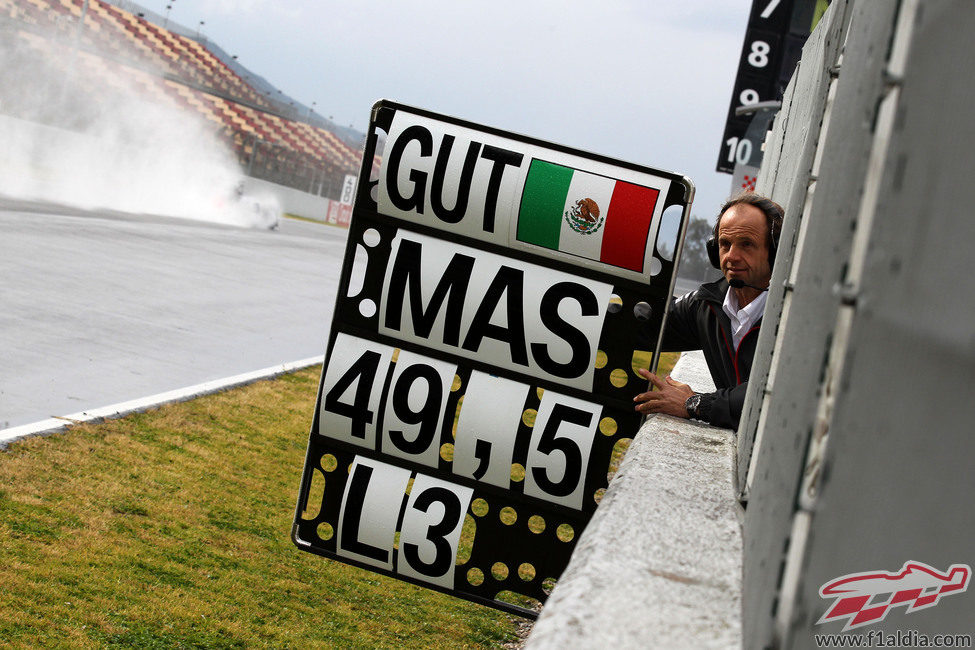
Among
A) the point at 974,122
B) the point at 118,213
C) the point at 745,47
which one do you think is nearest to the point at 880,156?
the point at 974,122

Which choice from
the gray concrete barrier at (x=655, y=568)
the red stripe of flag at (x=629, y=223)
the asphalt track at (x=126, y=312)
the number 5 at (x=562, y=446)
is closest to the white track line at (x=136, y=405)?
the asphalt track at (x=126, y=312)

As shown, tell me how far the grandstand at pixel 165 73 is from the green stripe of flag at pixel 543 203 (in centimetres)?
3787

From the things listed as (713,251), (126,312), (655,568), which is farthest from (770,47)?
(655,568)

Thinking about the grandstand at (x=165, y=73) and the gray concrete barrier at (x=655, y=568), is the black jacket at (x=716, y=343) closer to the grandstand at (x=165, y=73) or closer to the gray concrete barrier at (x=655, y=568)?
the gray concrete barrier at (x=655, y=568)

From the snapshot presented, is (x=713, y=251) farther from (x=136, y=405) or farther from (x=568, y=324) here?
(x=136, y=405)

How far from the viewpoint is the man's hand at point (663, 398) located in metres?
3.19

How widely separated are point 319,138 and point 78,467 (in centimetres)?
7679

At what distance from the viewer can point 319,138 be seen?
8000 cm

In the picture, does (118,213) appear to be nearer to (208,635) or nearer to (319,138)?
(208,635)

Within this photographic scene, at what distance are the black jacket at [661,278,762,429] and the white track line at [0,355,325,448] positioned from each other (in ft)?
12.9

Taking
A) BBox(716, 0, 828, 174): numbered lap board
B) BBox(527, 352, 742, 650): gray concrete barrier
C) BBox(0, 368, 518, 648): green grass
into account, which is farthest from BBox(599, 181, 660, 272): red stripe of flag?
BBox(716, 0, 828, 174): numbered lap board

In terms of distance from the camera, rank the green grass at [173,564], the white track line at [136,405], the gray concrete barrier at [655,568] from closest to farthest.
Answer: the gray concrete barrier at [655,568] < the green grass at [173,564] < the white track line at [136,405]

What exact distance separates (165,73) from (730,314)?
51.4 meters

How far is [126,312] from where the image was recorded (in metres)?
10.4
